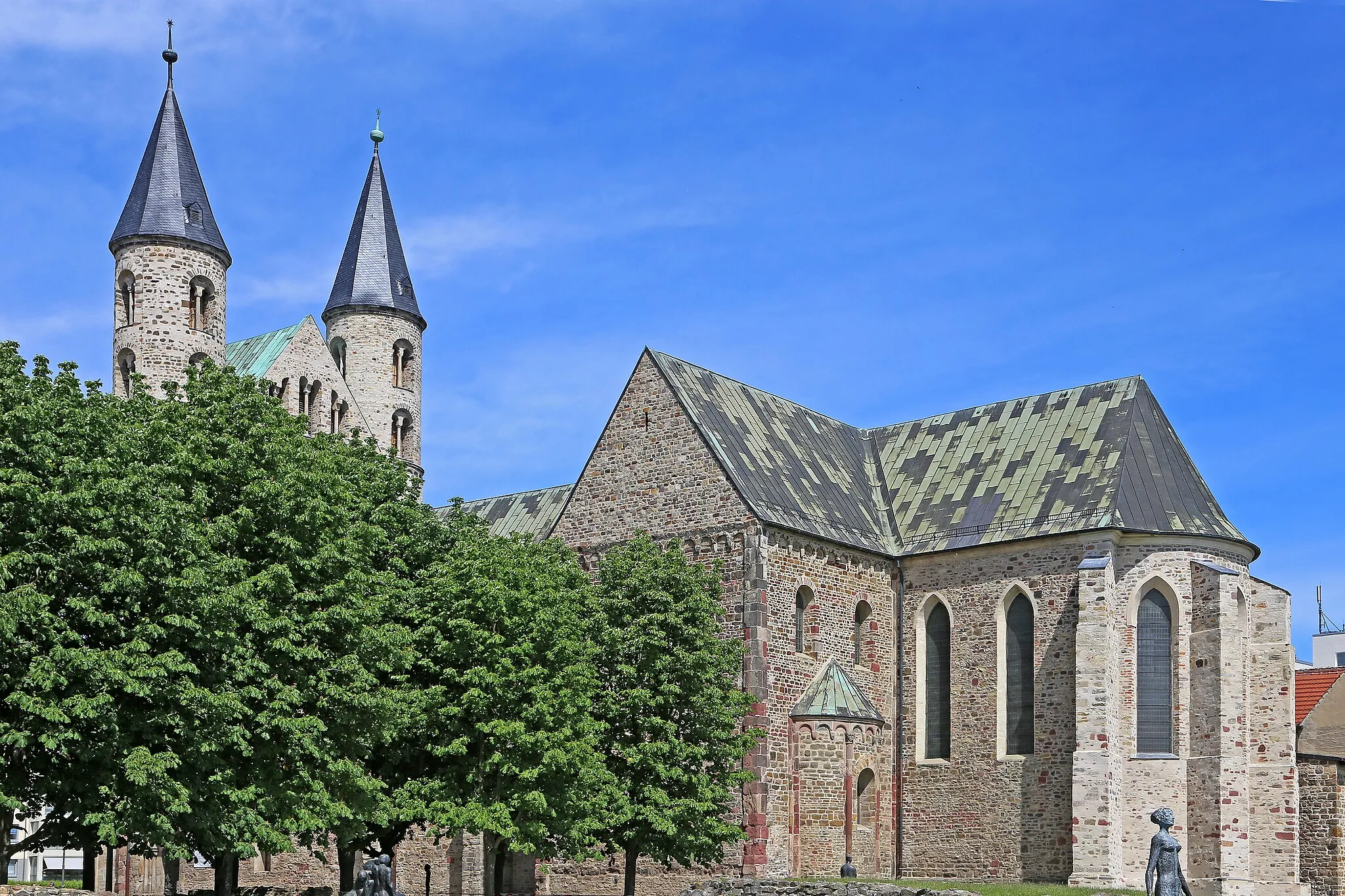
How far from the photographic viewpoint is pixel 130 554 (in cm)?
2858

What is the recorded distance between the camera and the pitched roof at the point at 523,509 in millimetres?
58406

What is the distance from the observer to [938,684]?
45.2 m

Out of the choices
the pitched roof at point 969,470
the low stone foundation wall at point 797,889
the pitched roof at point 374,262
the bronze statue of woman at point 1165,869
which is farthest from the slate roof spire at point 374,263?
the bronze statue of woman at point 1165,869

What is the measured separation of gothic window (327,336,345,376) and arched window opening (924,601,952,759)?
97.2ft

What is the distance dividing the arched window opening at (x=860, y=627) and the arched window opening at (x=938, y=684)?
1841 mm

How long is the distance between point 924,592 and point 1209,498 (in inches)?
336

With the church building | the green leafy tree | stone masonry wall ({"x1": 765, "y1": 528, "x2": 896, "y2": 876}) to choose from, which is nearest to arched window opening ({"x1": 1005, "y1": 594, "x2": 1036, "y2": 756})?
the church building

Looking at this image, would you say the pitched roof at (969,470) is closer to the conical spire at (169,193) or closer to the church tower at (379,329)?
the conical spire at (169,193)

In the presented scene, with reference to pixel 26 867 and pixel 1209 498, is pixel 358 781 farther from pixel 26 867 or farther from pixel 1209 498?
pixel 26 867

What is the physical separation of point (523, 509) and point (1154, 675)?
26798 millimetres

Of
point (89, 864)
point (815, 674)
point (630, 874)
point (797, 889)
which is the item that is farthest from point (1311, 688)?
point (89, 864)

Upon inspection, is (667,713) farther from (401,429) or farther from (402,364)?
(402,364)

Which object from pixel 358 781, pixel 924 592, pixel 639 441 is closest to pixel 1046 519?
pixel 924 592

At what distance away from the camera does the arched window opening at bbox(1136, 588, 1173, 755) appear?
135 ft
